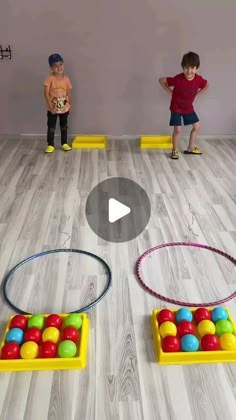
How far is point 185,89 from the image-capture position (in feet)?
13.1

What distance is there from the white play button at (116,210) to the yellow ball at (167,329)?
1.28 metres

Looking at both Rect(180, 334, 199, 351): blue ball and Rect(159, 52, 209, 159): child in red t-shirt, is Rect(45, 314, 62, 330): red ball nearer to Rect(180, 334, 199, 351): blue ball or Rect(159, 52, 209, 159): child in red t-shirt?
Rect(180, 334, 199, 351): blue ball

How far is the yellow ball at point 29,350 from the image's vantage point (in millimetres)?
1688

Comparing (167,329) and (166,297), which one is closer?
(167,329)

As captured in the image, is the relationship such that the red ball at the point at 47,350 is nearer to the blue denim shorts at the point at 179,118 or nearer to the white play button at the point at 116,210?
the white play button at the point at 116,210

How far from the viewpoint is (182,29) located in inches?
173

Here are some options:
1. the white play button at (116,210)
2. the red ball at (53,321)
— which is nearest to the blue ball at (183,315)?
the red ball at (53,321)

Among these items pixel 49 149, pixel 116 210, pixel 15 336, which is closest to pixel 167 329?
pixel 15 336

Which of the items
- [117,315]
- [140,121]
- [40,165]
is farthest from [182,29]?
[117,315]

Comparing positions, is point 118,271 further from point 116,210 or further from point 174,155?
point 174,155

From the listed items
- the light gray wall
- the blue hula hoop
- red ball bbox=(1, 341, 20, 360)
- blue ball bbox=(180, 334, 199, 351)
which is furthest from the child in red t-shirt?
red ball bbox=(1, 341, 20, 360)

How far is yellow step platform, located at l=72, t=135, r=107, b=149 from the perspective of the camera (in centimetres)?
461

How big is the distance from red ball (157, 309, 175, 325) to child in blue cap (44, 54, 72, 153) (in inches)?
116

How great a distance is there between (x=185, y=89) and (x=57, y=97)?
56.1 inches
